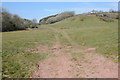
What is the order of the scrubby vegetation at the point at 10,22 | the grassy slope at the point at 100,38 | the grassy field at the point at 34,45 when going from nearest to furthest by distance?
the grassy field at the point at 34,45 → the grassy slope at the point at 100,38 → the scrubby vegetation at the point at 10,22

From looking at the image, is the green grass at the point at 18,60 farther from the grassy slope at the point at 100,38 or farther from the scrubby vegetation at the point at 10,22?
the scrubby vegetation at the point at 10,22

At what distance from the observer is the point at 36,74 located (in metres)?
7.83

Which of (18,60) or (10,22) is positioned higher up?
(10,22)

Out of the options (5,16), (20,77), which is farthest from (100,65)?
(5,16)

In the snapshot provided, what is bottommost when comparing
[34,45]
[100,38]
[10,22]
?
[34,45]

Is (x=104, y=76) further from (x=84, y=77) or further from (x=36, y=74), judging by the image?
(x=36, y=74)

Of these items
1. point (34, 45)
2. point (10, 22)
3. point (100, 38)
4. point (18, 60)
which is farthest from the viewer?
point (10, 22)

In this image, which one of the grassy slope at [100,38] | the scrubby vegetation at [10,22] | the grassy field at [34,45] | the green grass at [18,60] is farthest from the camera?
the scrubby vegetation at [10,22]

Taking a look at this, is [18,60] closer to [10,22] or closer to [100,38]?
[100,38]

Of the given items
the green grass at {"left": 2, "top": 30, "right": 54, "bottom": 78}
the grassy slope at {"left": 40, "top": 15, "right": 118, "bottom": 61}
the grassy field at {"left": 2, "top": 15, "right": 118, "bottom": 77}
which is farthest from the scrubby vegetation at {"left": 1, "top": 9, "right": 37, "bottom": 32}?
the green grass at {"left": 2, "top": 30, "right": 54, "bottom": 78}

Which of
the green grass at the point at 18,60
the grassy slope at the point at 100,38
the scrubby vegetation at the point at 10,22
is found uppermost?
the scrubby vegetation at the point at 10,22

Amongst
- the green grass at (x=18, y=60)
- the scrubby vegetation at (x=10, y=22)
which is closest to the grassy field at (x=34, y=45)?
the green grass at (x=18, y=60)

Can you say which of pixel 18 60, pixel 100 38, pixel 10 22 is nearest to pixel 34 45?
pixel 18 60

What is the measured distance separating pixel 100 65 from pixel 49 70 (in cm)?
376
